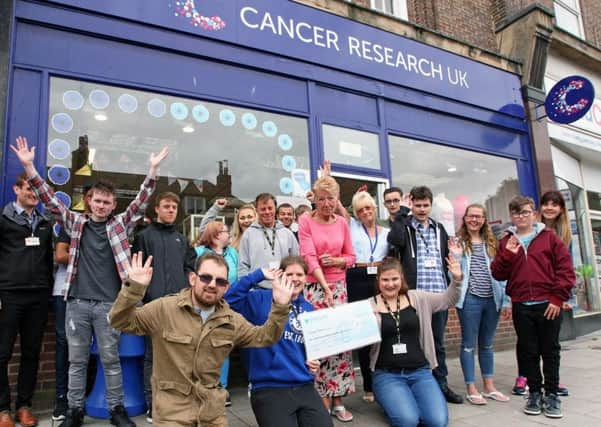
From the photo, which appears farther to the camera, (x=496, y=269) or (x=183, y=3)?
(x=183, y=3)

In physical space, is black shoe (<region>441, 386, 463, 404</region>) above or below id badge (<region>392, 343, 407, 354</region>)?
below

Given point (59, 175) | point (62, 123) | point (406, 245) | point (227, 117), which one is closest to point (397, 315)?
point (406, 245)

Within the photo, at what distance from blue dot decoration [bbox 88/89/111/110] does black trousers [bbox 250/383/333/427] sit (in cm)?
337

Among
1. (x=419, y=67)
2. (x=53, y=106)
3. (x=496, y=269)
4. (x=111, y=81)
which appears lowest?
(x=496, y=269)

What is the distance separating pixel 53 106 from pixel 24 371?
248 centimetres

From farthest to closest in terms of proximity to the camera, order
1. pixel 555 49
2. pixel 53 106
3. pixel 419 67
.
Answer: pixel 555 49 → pixel 419 67 → pixel 53 106

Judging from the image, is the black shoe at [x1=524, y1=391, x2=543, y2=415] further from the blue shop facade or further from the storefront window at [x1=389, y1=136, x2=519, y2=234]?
the storefront window at [x1=389, y1=136, x2=519, y2=234]

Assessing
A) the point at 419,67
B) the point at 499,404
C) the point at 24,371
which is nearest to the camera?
the point at 24,371

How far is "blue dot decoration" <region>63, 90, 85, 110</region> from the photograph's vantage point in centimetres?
451

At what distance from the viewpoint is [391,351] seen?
3566 mm

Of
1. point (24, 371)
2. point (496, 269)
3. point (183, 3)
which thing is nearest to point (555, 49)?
point (496, 269)

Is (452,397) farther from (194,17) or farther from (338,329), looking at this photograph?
(194,17)

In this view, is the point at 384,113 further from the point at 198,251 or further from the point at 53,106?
the point at 53,106

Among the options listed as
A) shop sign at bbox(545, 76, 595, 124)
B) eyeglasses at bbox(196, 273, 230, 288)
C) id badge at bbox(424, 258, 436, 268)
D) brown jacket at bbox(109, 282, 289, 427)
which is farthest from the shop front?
eyeglasses at bbox(196, 273, 230, 288)
